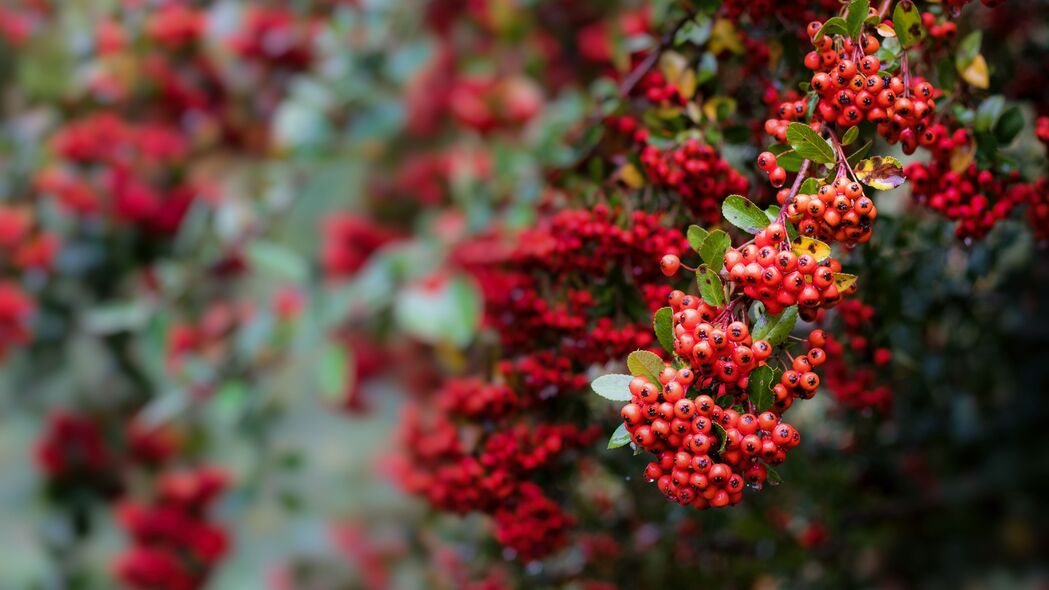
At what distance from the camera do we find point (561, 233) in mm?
950

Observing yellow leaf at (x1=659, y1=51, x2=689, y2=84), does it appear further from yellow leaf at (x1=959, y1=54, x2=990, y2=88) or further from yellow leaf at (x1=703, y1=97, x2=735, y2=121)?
yellow leaf at (x1=959, y1=54, x2=990, y2=88)

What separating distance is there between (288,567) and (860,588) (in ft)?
4.13

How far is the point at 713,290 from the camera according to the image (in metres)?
0.62

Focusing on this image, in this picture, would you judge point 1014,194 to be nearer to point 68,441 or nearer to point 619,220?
point 619,220

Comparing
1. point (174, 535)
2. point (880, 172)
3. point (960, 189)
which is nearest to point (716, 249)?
point (880, 172)

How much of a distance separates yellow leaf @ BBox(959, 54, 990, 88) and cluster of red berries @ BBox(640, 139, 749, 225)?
0.22 metres

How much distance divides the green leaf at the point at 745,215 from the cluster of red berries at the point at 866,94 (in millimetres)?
86

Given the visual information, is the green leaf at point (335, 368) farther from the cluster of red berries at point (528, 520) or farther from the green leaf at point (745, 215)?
the green leaf at point (745, 215)

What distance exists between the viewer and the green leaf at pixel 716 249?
65 centimetres

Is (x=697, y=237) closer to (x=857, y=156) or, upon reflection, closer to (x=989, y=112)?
(x=857, y=156)

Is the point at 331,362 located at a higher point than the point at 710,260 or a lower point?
lower

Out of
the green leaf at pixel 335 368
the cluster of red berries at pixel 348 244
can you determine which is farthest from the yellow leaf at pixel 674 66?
the cluster of red berries at pixel 348 244

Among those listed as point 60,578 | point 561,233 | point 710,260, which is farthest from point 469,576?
point 60,578

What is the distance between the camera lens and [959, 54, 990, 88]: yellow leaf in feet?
2.92
